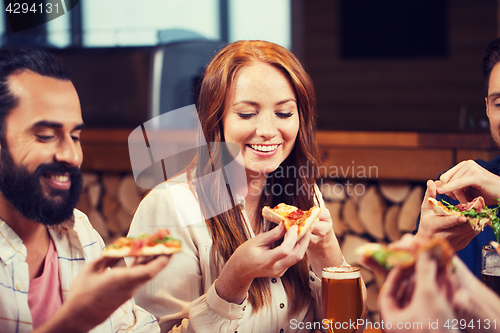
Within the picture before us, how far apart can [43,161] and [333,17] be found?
205 inches

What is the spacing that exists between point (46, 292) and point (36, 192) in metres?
0.24

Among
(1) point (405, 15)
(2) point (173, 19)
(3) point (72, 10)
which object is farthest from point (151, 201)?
(1) point (405, 15)

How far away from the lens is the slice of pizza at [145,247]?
3.08 feet

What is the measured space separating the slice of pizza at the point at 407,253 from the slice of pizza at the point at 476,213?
0.44 meters

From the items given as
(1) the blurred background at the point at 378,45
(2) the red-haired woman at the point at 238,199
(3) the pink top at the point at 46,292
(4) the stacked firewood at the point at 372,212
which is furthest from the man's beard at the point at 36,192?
(1) the blurred background at the point at 378,45

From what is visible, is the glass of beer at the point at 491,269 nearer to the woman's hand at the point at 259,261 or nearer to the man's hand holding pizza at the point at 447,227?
the man's hand holding pizza at the point at 447,227

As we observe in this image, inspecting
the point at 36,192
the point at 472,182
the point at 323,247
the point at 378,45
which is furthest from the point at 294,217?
the point at 378,45

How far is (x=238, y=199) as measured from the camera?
1547 mm

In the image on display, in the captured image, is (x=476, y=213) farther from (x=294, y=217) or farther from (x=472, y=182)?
(x=294, y=217)

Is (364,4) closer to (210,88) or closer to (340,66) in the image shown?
(340,66)

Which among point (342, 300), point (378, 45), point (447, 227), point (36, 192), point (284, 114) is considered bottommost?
point (342, 300)

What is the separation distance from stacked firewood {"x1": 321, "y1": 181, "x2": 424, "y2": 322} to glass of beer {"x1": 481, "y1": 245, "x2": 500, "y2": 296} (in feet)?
3.50

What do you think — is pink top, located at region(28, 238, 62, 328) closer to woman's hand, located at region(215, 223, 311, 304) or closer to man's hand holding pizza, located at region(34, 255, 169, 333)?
man's hand holding pizza, located at region(34, 255, 169, 333)

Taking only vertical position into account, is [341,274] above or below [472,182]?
below
